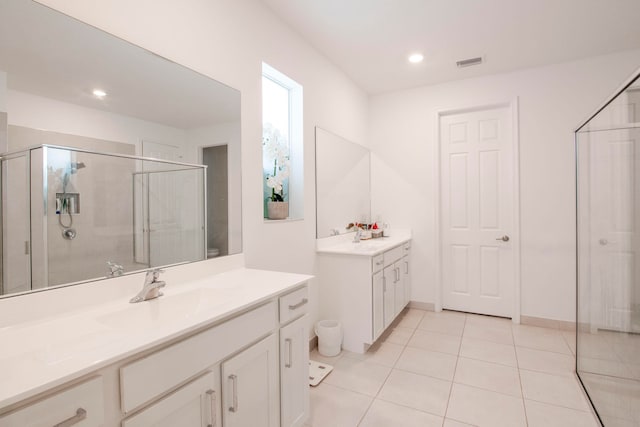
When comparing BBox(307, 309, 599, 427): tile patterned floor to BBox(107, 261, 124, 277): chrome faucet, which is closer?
BBox(107, 261, 124, 277): chrome faucet

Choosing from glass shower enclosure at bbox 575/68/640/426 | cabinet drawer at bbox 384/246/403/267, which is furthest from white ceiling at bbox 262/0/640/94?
cabinet drawer at bbox 384/246/403/267

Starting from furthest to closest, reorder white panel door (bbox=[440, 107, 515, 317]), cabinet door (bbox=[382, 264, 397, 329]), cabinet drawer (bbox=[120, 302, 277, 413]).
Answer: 1. white panel door (bbox=[440, 107, 515, 317])
2. cabinet door (bbox=[382, 264, 397, 329])
3. cabinet drawer (bbox=[120, 302, 277, 413])

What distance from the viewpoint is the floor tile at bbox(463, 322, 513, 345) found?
3.03 meters

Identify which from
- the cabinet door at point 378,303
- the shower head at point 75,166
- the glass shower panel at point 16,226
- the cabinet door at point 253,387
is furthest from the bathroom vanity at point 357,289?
the glass shower panel at point 16,226

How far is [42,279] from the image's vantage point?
1189mm

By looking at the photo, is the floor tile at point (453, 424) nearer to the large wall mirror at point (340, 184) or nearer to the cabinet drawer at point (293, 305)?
the cabinet drawer at point (293, 305)

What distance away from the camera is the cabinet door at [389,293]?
2.96m

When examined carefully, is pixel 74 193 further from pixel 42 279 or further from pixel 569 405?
pixel 569 405

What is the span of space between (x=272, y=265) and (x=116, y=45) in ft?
5.12

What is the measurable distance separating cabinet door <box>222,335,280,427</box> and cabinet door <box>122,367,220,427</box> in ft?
0.19

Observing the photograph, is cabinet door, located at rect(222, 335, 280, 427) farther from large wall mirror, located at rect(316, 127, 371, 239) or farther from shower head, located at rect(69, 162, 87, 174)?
large wall mirror, located at rect(316, 127, 371, 239)

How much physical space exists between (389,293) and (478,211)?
1.51m

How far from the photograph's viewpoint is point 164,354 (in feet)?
3.41

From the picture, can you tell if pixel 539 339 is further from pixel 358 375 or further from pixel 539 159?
pixel 358 375
